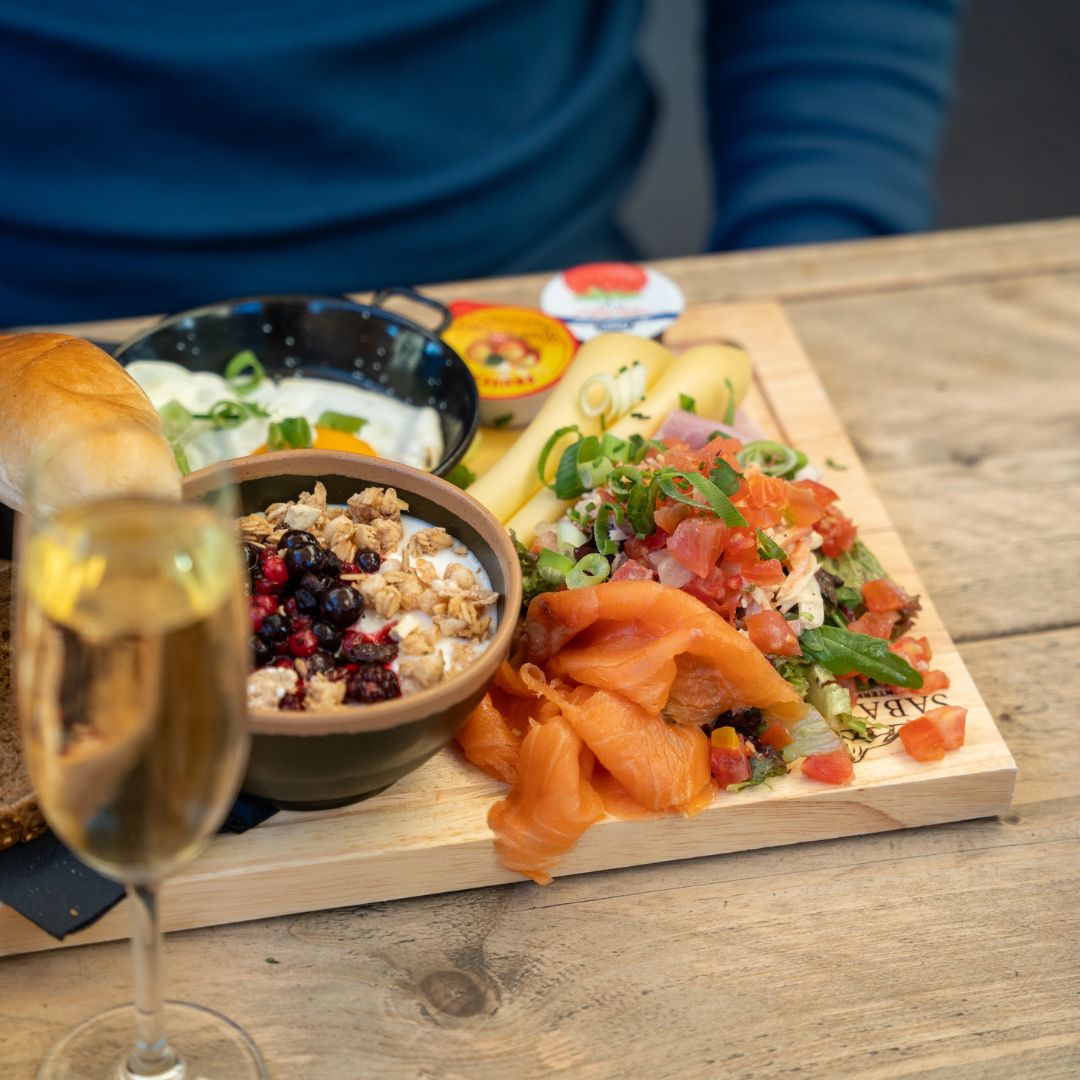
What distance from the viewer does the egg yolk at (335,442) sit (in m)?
1.85

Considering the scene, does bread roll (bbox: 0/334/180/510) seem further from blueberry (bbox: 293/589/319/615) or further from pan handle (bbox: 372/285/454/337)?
pan handle (bbox: 372/285/454/337)

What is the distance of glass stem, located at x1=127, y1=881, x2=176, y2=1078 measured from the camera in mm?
1062

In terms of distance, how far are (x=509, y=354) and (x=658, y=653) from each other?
781 millimetres

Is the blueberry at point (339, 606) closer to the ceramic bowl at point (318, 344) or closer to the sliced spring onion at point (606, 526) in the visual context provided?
the sliced spring onion at point (606, 526)

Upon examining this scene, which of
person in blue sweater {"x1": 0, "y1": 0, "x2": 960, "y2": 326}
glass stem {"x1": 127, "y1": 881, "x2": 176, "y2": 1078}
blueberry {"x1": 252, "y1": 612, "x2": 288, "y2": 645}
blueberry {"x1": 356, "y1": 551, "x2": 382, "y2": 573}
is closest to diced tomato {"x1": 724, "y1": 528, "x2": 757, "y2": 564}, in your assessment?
blueberry {"x1": 356, "y1": 551, "x2": 382, "y2": 573}

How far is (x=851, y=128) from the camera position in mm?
2689

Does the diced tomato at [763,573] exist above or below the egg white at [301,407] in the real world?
above

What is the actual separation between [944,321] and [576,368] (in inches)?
30.5

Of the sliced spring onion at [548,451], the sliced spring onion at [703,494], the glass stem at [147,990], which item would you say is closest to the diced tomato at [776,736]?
the sliced spring onion at [703,494]

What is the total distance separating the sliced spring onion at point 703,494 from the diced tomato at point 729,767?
249 millimetres

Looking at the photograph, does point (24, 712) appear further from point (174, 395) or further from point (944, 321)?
point (944, 321)

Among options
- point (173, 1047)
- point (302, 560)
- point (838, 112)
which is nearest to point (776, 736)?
point (302, 560)

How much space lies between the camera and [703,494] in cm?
150

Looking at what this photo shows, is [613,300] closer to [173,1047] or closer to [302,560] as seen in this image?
[302,560]
